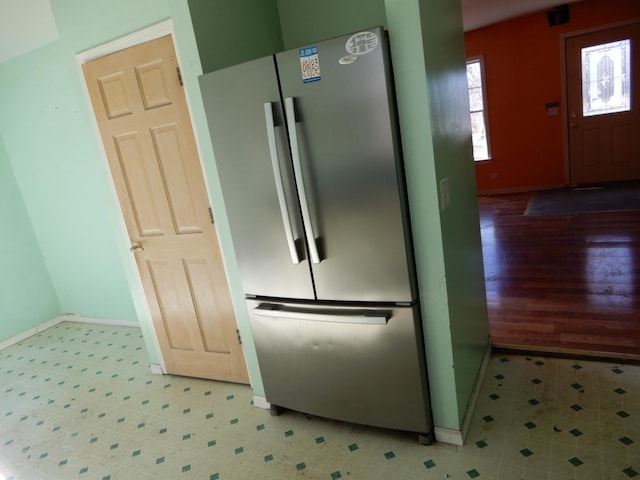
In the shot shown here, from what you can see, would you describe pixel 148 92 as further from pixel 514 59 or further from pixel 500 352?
pixel 514 59

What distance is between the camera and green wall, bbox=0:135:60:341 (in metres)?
3.96

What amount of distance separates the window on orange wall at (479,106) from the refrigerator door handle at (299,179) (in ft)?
17.7

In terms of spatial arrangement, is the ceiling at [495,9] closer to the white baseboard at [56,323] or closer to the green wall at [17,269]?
the white baseboard at [56,323]

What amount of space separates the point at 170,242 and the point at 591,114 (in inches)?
243

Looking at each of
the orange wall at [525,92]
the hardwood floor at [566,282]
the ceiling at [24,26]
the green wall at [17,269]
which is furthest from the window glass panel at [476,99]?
the green wall at [17,269]

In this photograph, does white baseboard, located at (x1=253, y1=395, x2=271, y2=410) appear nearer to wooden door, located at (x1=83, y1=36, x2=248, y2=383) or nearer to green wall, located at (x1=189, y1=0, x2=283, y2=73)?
wooden door, located at (x1=83, y1=36, x2=248, y2=383)

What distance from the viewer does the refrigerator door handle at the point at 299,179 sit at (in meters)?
1.72

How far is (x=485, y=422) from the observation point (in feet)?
6.60

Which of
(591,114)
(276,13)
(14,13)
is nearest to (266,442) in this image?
(276,13)

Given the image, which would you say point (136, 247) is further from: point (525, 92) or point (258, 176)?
point (525, 92)

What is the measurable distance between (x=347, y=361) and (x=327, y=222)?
67cm

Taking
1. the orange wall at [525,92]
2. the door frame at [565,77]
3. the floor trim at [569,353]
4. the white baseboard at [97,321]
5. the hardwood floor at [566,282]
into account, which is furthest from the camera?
the orange wall at [525,92]

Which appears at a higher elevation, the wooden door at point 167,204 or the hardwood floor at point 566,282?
the wooden door at point 167,204

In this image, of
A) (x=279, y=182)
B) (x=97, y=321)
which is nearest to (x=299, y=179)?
(x=279, y=182)
